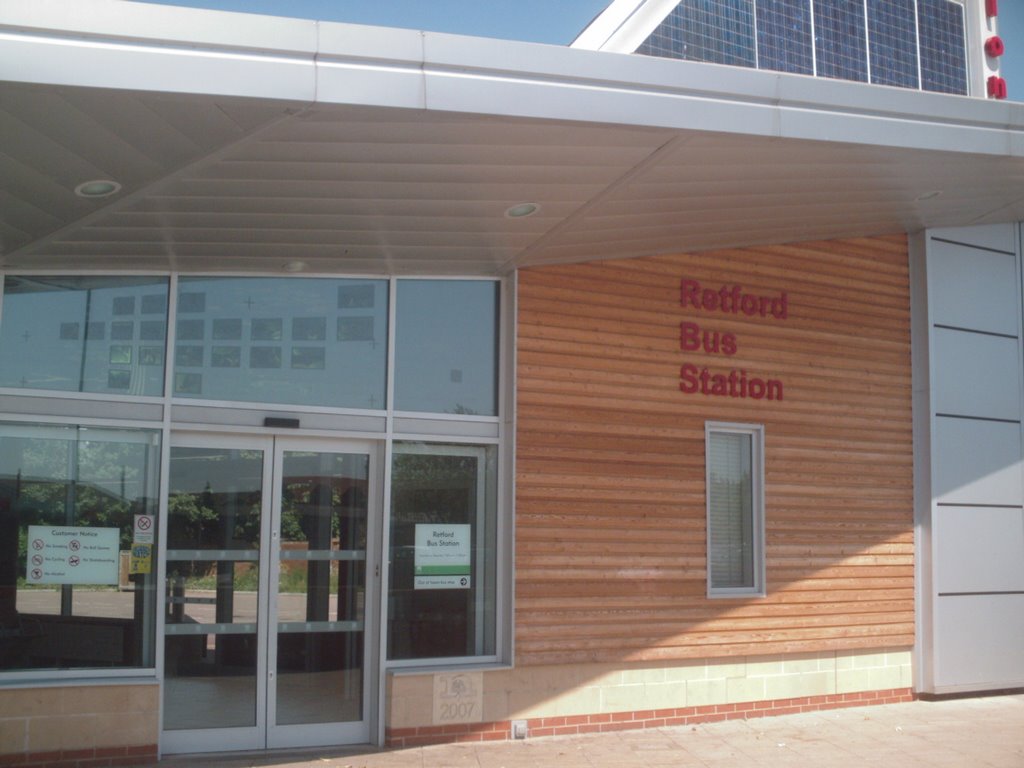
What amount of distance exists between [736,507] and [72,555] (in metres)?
5.69

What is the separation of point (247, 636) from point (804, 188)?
532 centimetres

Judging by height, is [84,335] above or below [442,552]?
above

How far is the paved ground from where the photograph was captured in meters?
Answer: 8.16

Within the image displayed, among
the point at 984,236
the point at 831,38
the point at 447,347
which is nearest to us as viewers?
the point at 447,347

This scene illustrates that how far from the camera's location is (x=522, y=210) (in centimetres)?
750

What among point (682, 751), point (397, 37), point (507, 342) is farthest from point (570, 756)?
point (397, 37)

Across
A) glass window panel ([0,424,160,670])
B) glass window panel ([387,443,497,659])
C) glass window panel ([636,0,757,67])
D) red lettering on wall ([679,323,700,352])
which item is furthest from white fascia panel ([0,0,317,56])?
glass window panel ([636,0,757,67])

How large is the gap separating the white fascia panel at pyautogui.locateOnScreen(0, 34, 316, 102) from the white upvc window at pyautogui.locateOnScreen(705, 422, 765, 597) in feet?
19.0

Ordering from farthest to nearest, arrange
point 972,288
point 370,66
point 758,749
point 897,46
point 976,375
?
point 897,46, point 972,288, point 976,375, point 758,749, point 370,66

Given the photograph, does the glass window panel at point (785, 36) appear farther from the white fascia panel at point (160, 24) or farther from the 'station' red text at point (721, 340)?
the white fascia panel at point (160, 24)

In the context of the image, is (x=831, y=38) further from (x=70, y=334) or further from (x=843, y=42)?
(x=70, y=334)

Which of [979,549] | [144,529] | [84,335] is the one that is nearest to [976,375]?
[979,549]

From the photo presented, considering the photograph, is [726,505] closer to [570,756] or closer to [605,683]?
[605,683]

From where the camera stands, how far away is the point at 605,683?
926 centimetres
